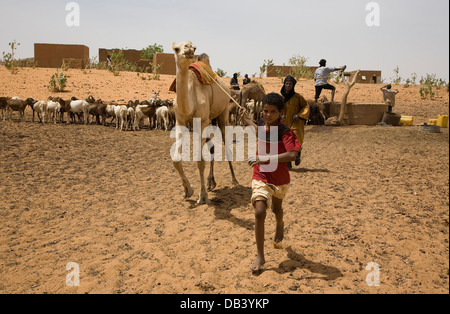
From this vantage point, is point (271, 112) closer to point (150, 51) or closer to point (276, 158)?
point (276, 158)

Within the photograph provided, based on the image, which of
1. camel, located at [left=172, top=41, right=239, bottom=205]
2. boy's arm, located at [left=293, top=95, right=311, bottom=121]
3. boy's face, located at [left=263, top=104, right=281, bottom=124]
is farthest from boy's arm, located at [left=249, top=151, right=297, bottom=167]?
boy's arm, located at [left=293, top=95, right=311, bottom=121]

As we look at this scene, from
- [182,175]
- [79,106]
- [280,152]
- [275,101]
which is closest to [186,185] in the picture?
[182,175]

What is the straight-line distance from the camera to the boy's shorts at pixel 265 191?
148 inches

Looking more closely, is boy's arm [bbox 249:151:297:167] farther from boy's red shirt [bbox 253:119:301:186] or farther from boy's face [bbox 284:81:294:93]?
boy's face [bbox 284:81:294:93]

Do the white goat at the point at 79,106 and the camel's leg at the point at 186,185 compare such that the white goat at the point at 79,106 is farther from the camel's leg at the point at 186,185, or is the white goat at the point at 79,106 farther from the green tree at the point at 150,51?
the green tree at the point at 150,51

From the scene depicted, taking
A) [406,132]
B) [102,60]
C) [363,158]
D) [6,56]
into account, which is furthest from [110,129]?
[102,60]

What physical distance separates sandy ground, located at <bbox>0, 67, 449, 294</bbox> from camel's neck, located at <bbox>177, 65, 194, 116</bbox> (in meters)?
1.53

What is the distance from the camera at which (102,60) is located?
33.6 meters

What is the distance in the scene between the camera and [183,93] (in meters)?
5.69

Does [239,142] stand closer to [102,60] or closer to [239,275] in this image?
[239,275]

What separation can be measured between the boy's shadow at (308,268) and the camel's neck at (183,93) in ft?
9.01

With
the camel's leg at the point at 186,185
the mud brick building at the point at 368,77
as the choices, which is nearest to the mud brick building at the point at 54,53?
the mud brick building at the point at 368,77

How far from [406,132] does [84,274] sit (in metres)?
11.7

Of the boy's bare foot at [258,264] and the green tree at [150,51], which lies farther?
the green tree at [150,51]
